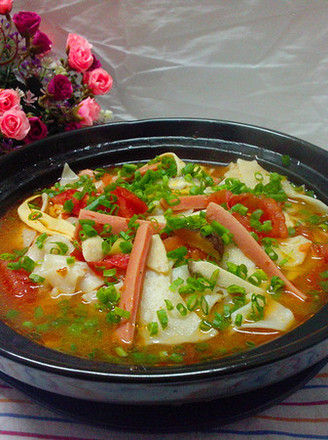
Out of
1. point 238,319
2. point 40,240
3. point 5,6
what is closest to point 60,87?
point 5,6

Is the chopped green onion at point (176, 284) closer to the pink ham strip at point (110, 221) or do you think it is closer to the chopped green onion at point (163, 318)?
the chopped green onion at point (163, 318)

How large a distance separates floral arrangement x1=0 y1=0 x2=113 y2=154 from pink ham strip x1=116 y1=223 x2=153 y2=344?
4.76 ft

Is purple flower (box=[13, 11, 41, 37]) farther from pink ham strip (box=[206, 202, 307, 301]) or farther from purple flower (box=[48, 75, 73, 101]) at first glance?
pink ham strip (box=[206, 202, 307, 301])

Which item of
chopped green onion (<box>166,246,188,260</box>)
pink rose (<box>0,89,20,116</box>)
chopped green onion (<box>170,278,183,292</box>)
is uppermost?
chopped green onion (<box>166,246,188,260</box>)

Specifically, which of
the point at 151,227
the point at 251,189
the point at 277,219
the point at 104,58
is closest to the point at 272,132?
the point at 251,189

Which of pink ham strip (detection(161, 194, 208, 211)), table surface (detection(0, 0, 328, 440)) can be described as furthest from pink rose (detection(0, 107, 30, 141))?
pink ham strip (detection(161, 194, 208, 211))

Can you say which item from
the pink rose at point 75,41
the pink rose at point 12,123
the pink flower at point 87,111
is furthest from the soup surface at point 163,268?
the pink rose at point 75,41

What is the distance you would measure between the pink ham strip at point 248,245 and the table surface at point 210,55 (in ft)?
6.91

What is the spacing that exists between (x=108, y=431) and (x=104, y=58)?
3012 millimetres

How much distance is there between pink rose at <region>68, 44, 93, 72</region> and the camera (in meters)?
3.54

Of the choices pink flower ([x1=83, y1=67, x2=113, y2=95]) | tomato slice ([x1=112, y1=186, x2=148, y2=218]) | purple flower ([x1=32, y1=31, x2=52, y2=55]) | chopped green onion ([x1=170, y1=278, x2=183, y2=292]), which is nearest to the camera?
chopped green onion ([x1=170, y1=278, x2=183, y2=292])

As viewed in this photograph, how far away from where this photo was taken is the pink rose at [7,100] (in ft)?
10.7

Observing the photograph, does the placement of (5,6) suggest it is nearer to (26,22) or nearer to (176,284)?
(26,22)

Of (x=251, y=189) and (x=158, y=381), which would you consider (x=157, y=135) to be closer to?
(x=251, y=189)
